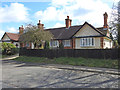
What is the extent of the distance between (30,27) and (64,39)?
9.47 metres

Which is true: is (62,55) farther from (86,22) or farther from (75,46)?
(86,22)

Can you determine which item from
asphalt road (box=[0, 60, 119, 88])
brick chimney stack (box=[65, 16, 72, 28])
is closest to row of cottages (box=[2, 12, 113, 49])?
brick chimney stack (box=[65, 16, 72, 28])

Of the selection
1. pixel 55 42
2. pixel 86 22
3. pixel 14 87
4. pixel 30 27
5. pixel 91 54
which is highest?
pixel 86 22

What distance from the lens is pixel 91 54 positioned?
14938 millimetres

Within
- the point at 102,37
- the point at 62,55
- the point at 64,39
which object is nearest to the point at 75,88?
the point at 62,55

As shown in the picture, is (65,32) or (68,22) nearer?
(65,32)

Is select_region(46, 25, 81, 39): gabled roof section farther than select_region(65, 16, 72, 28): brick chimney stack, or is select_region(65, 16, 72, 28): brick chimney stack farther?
select_region(65, 16, 72, 28): brick chimney stack

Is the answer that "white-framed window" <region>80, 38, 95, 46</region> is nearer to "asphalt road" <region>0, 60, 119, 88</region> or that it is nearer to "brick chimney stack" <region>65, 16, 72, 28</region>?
"brick chimney stack" <region>65, 16, 72, 28</region>

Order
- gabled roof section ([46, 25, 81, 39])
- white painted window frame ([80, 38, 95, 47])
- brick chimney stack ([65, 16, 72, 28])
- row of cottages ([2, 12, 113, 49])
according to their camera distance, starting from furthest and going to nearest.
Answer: brick chimney stack ([65, 16, 72, 28])
gabled roof section ([46, 25, 81, 39])
white painted window frame ([80, 38, 95, 47])
row of cottages ([2, 12, 113, 49])

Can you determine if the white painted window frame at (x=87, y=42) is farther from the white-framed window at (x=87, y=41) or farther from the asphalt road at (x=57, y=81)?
the asphalt road at (x=57, y=81)

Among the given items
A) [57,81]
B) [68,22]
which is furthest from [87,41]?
[57,81]

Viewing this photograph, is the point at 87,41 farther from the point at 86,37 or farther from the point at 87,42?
the point at 86,37

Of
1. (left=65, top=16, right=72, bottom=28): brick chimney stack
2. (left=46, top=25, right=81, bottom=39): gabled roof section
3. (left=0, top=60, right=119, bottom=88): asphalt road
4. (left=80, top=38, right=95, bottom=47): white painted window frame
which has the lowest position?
(left=0, top=60, right=119, bottom=88): asphalt road

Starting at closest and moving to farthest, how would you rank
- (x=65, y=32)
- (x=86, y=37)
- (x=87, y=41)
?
1. (x=86, y=37)
2. (x=87, y=41)
3. (x=65, y=32)
